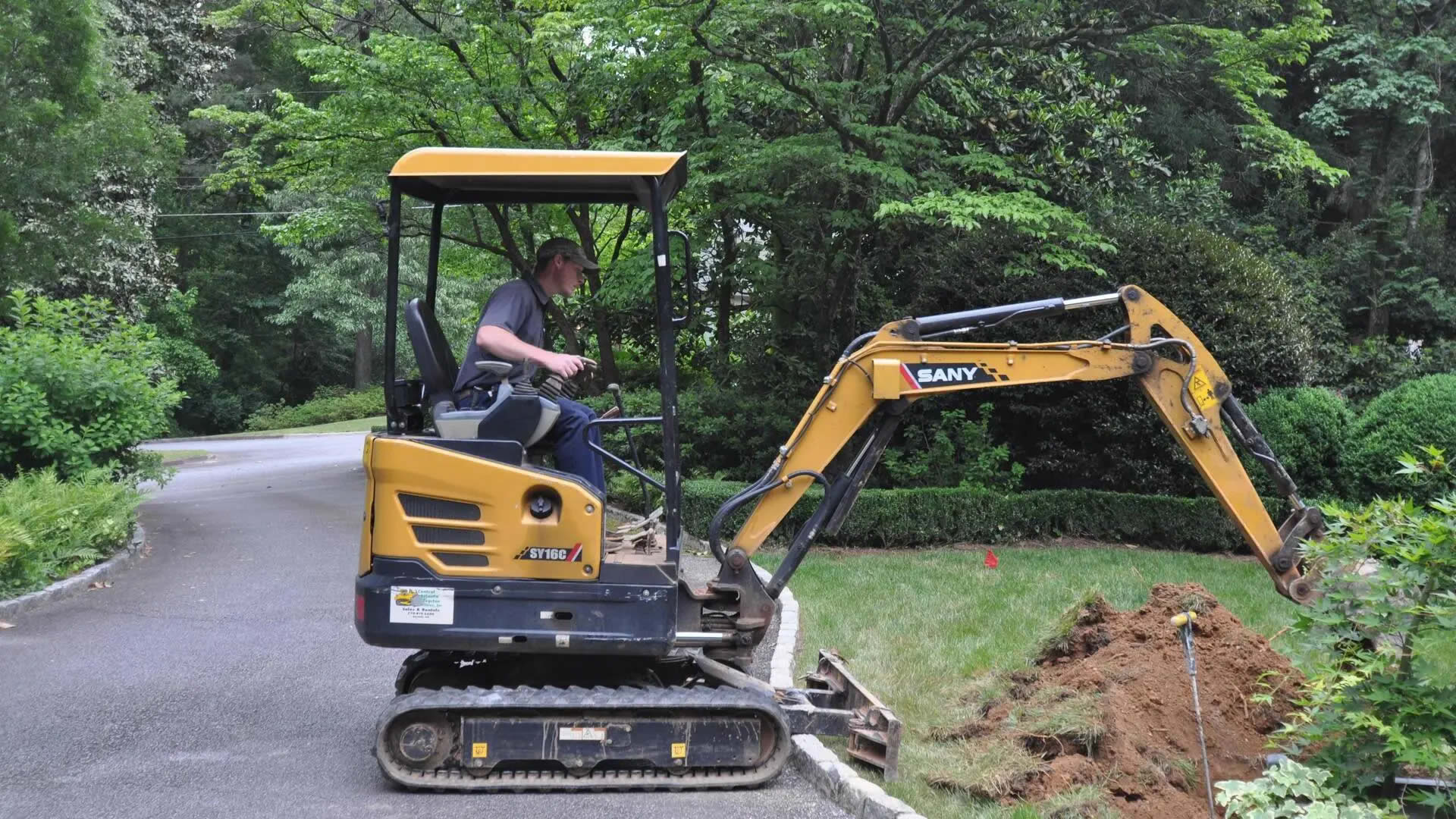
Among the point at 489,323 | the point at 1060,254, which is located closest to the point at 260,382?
the point at 1060,254

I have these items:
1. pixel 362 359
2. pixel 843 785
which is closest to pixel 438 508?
pixel 843 785

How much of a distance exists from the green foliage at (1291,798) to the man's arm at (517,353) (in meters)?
3.54

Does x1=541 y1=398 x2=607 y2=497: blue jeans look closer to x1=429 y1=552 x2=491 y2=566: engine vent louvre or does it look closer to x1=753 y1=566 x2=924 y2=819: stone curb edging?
x1=429 y1=552 x2=491 y2=566: engine vent louvre

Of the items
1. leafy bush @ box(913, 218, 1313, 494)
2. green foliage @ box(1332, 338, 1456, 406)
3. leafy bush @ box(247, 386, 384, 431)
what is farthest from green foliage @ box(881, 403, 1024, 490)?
leafy bush @ box(247, 386, 384, 431)

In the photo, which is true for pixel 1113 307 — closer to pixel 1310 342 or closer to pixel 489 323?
pixel 1310 342

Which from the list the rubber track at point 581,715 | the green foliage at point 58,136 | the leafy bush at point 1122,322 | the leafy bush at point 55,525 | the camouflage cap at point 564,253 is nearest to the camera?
the rubber track at point 581,715

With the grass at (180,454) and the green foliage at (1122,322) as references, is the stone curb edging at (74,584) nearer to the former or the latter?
the green foliage at (1122,322)

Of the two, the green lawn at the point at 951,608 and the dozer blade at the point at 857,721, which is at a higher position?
the dozer blade at the point at 857,721

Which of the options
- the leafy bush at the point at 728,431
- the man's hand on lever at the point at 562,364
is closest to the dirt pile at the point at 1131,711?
the man's hand on lever at the point at 562,364

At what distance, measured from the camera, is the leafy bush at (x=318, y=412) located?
4197 centimetres

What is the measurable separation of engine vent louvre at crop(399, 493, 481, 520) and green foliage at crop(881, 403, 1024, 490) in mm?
9086

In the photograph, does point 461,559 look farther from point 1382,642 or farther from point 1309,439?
point 1309,439

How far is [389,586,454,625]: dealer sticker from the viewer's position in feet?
19.8

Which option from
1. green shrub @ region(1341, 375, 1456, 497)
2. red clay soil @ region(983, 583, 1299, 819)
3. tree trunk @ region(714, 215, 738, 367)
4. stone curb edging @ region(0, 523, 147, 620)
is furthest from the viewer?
tree trunk @ region(714, 215, 738, 367)
